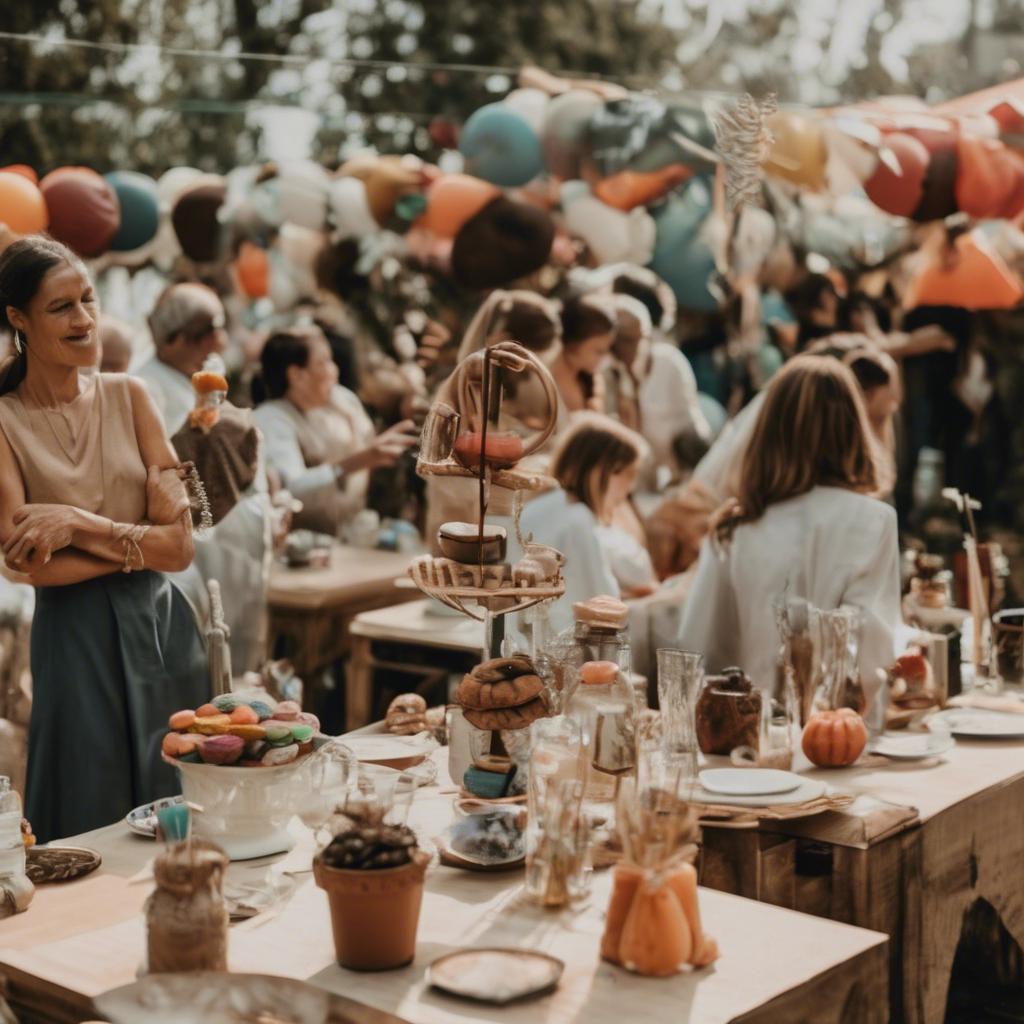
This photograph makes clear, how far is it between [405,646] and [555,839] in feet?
8.29

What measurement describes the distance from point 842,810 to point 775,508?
1.04 m

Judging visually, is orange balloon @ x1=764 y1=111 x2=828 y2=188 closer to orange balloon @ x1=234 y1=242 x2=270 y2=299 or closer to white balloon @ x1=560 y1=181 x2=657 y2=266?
white balloon @ x1=560 y1=181 x2=657 y2=266

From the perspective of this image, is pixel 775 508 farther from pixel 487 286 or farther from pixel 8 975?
pixel 487 286

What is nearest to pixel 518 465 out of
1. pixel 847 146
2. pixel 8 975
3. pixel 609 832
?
pixel 609 832

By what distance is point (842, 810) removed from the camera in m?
2.54

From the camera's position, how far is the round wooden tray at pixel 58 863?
7.31 feet

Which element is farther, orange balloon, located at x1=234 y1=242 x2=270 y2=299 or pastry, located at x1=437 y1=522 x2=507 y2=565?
orange balloon, located at x1=234 y1=242 x2=270 y2=299

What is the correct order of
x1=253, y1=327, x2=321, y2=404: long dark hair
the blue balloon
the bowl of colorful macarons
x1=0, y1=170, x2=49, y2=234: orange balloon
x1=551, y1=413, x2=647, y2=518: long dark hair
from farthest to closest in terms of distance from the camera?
the blue balloon < x1=253, y1=327, x2=321, y2=404: long dark hair < x1=0, y1=170, x2=49, y2=234: orange balloon < x1=551, y1=413, x2=647, y2=518: long dark hair < the bowl of colorful macarons

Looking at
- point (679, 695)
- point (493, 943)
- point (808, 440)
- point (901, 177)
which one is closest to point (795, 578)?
point (808, 440)

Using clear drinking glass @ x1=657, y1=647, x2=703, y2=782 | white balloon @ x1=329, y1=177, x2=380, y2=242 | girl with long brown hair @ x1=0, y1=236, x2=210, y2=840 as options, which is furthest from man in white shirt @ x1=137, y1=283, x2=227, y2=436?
clear drinking glass @ x1=657, y1=647, x2=703, y2=782

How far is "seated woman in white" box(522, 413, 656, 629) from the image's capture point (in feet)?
13.2

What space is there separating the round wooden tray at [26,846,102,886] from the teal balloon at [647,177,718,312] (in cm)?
378

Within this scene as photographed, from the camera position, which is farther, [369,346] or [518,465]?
[369,346]

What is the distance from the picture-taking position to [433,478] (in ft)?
10.7
